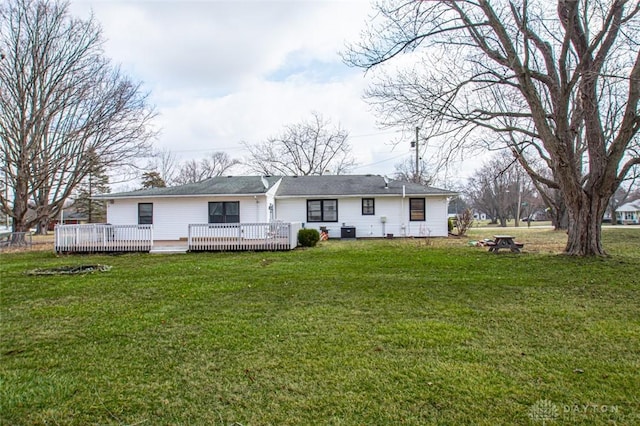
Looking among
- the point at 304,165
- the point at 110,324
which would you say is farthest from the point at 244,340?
the point at 304,165

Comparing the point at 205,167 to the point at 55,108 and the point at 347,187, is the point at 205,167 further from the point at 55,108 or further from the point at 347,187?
the point at 347,187

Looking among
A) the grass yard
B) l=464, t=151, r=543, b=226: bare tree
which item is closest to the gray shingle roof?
the grass yard

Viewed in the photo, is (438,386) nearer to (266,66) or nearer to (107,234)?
(266,66)

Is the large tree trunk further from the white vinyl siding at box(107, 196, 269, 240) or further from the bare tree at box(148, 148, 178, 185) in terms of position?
the bare tree at box(148, 148, 178, 185)

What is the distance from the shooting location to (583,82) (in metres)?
9.16

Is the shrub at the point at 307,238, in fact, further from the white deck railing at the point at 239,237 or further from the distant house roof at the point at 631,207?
the distant house roof at the point at 631,207

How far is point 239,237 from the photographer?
528 inches

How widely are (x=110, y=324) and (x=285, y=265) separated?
5255 mm

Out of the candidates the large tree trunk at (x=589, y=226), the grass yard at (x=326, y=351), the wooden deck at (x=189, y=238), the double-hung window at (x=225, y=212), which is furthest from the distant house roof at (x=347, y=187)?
the grass yard at (x=326, y=351)

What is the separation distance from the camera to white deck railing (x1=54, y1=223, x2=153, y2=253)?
43.7ft

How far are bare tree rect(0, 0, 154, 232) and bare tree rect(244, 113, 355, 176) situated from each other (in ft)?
53.4

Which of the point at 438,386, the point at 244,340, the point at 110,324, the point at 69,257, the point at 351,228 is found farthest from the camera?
the point at 351,228

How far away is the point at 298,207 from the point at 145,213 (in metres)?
7.51

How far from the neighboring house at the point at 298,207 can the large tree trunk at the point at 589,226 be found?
25.2 feet
